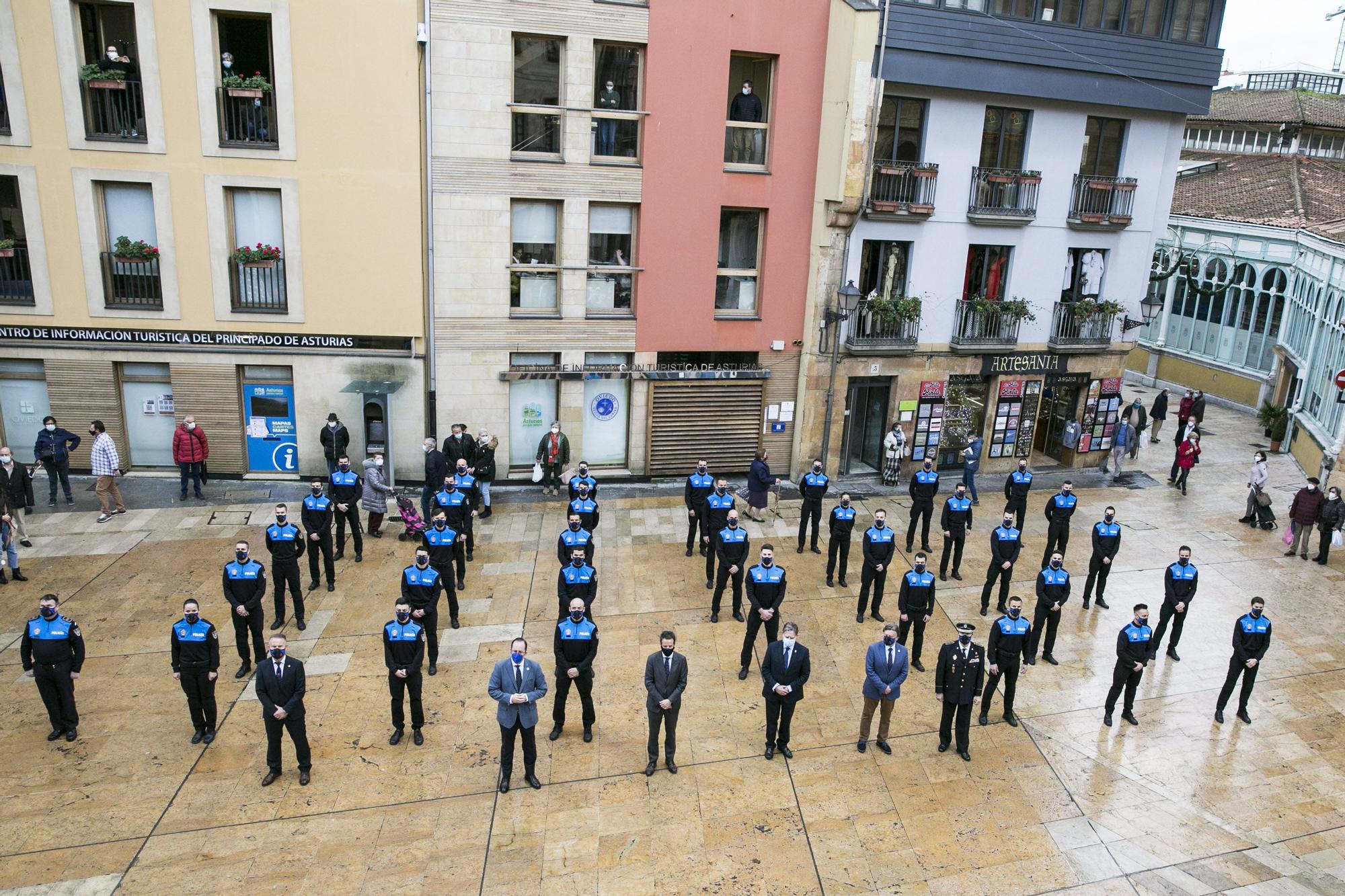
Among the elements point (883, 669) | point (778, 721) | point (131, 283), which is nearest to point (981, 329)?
point (883, 669)

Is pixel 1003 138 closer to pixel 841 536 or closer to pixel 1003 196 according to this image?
pixel 1003 196

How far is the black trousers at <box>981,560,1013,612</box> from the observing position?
50.8 ft

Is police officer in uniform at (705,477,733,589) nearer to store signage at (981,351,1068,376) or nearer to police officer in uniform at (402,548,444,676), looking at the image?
police officer in uniform at (402,548,444,676)

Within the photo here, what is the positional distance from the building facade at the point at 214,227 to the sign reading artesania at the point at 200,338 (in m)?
0.04

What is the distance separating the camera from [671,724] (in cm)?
1125

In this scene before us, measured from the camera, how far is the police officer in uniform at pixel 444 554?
14.6m

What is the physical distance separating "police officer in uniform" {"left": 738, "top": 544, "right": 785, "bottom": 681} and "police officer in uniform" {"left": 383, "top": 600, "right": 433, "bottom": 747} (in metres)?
4.59

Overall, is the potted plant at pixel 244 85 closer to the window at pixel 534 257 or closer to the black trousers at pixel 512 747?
the window at pixel 534 257

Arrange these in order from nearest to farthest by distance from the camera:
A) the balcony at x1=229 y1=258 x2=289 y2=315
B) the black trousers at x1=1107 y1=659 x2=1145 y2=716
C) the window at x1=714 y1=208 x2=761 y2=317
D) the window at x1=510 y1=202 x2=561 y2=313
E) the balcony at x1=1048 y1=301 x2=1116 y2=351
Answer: the black trousers at x1=1107 y1=659 x2=1145 y2=716 → the balcony at x1=229 y1=258 x2=289 y2=315 → the window at x1=510 y1=202 x2=561 y2=313 → the window at x1=714 y1=208 x2=761 y2=317 → the balcony at x1=1048 y1=301 x2=1116 y2=351

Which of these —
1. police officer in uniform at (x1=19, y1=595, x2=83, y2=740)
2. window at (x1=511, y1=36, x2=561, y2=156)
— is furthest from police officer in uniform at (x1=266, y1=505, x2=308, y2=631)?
window at (x1=511, y1=36, x2=561, y2=156)

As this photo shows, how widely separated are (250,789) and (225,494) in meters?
10.6

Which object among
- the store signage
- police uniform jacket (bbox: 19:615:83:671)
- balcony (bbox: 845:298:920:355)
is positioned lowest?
police uniform jacket (bbox: 19:615:83:671)

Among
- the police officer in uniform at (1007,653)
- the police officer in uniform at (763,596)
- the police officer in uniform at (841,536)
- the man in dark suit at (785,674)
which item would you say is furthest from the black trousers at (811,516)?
the man in dark suit at (785,674)

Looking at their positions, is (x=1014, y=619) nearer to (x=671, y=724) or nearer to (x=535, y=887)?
(x=671, y=724)
